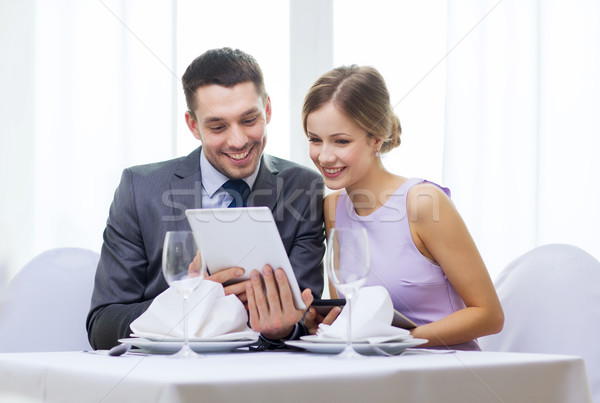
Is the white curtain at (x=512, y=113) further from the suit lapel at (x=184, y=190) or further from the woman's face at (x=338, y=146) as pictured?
the suit lapel at (x=184, y=190)

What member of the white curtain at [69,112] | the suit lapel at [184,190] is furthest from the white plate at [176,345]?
the white curtain at [69,112]

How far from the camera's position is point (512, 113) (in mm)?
2803

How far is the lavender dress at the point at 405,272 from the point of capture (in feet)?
5.71

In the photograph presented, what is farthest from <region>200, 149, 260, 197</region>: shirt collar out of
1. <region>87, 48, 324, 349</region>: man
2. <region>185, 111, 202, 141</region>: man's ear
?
<region>185, 111, 202, 141</region>: man's ear

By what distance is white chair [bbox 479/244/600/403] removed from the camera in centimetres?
150

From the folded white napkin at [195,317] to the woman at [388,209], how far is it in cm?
63

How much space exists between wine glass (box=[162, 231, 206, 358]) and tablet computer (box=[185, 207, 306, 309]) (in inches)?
4.5

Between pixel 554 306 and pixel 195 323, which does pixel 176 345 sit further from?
pixel 554 306

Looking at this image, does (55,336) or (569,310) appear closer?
(569,310)
